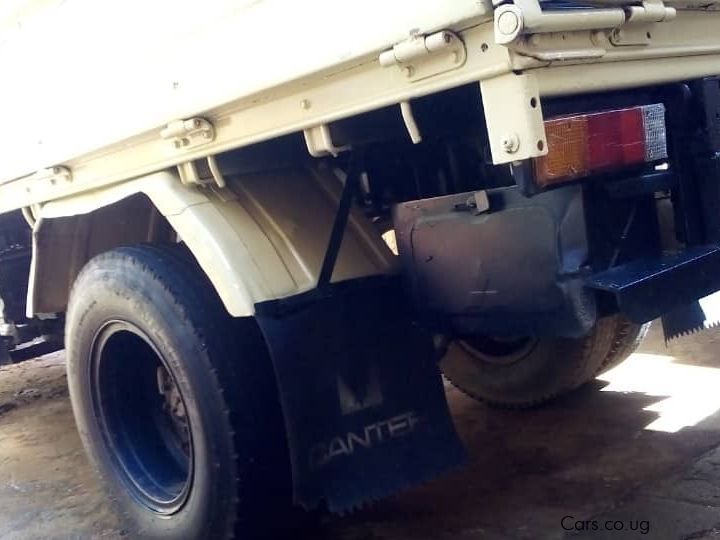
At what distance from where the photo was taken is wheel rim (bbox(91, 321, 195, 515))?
2.92m

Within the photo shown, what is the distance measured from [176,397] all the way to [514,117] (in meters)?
1.67

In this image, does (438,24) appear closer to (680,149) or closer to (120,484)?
(680,149)

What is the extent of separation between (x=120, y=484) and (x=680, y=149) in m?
2.07

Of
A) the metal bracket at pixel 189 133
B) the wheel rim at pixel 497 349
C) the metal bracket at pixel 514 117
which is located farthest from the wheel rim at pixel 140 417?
the metal bracket at pixel 514 117

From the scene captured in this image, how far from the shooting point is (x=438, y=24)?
67.4 inches

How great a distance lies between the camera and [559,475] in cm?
315

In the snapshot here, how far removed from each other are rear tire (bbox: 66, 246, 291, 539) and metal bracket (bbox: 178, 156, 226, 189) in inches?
11.2

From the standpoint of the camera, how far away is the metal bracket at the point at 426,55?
67.9 inches

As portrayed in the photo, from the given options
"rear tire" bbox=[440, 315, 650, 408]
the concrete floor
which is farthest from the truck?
"rear tire" bbox=[440, 315, 650, 408]

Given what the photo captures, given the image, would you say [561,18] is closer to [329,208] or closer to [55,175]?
[329,208]

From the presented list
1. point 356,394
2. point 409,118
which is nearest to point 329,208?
point 356,394

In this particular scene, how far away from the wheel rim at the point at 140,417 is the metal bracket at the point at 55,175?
50cm

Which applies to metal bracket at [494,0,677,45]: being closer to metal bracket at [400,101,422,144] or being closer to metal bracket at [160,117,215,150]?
metal bracket at [400,101,422,144]

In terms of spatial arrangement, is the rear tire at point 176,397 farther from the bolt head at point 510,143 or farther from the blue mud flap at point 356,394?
the bolt head at point 510,143
